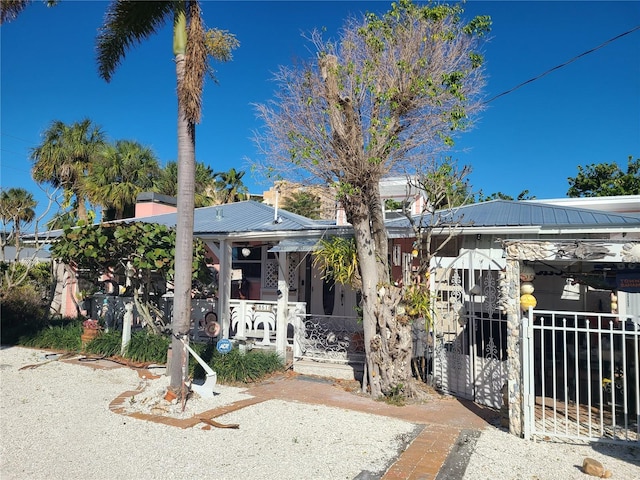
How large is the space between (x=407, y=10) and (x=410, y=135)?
2171 mm

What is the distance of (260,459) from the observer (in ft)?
17.6

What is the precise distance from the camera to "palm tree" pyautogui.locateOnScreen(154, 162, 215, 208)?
24.5 metres

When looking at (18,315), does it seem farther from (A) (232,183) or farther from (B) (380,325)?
(A) (232,183)

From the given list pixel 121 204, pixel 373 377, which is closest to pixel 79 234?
pixel 373 377

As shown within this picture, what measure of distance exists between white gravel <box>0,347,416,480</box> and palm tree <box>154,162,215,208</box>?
16.6 metres

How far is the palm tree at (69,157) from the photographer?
21344 millimetres

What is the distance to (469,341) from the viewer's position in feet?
27.4

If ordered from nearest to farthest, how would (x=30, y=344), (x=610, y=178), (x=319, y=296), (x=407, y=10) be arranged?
(x=407, y=10)
(x=30, y=344)
(x=319, y=296)
(x=610, y=178)

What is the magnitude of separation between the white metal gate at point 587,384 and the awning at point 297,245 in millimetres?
4334

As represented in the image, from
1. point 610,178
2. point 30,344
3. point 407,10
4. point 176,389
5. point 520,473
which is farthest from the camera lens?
point 610,178

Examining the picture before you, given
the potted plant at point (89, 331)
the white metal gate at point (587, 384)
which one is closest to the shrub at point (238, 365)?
the potted plant at point (89, 331)

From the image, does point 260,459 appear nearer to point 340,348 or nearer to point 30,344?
point 340,348

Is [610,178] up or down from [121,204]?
up

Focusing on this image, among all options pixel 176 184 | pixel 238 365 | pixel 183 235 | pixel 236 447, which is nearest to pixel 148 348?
pixel 238 365
